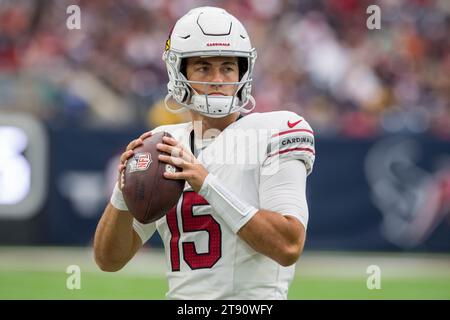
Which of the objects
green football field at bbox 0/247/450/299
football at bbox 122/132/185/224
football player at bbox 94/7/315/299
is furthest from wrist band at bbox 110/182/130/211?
green football field at bbox 0/247/450/299

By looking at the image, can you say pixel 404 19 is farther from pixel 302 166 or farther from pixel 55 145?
pixel 302 166

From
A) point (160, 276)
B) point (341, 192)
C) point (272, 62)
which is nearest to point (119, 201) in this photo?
point (160, 276)

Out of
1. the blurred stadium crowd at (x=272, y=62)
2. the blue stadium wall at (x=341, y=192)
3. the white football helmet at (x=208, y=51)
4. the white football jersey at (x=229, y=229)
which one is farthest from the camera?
the blurred stadium crowd at (x=272, y=62)

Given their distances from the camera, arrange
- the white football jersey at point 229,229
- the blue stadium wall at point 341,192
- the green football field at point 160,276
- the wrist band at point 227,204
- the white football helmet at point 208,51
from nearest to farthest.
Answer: the wrist band at point 227,204
the white football jersey at point 229,229
the white football helmet at point 208,51
the green football field at point 160,276
the blue stadium wall at point 341,192

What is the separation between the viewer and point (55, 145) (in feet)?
26.3

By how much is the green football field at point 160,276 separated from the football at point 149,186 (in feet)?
11.3

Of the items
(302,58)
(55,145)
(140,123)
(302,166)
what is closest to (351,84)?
(302,58)

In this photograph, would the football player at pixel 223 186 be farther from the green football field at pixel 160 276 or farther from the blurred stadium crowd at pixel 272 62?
the blurred stadium crowd at pixel 272 62

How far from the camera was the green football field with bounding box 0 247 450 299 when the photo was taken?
6.46 meters

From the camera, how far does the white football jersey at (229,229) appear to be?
2.86 m

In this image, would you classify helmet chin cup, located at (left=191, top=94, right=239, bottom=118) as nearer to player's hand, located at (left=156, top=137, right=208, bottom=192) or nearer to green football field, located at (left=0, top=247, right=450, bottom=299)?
player's hand, located at (left=156, top=137, right=208, bottom=192)

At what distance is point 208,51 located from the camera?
2963 millimetres

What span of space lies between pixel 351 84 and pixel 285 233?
25.1 feet

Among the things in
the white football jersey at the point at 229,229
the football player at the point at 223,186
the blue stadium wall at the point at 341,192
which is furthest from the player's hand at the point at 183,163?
the blue stadium wall at the point at 341,192
